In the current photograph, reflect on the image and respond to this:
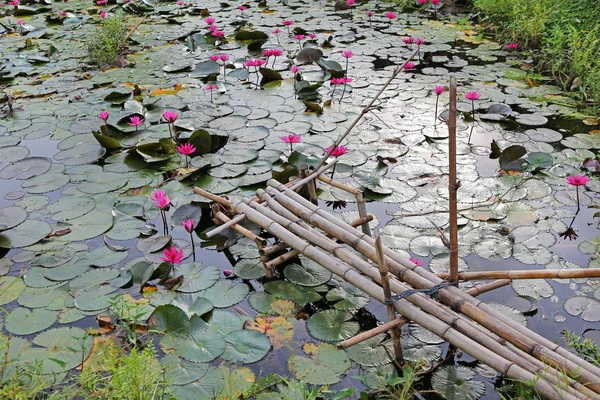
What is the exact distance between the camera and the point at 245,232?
2.66 m

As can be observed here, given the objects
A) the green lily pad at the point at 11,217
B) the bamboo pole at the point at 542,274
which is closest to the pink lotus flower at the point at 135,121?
the green lily pad at the point at 11,217

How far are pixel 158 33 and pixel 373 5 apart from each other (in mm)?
2994

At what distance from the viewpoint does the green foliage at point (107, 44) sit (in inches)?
214

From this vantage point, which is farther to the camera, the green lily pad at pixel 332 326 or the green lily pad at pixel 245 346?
the green lily pad at pixel 332 326

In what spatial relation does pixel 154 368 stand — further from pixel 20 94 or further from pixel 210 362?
pixel 20 94

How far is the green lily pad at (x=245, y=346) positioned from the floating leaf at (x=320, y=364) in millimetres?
128

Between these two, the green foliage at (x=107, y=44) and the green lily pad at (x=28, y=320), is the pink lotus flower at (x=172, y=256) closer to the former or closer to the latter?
the green lily pad at (x=28, y=320)

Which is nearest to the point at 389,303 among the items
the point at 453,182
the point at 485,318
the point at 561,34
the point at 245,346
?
the point at 485,318

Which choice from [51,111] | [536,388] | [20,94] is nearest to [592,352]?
[536,388]

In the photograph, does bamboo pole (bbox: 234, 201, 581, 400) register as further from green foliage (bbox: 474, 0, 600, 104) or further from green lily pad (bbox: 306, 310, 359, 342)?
green foliage (bbox: 474, 0, 600, 104)

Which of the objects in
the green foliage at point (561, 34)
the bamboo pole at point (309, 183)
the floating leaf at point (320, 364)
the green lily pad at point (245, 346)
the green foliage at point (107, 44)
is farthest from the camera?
the green foliage at point (107, 44)

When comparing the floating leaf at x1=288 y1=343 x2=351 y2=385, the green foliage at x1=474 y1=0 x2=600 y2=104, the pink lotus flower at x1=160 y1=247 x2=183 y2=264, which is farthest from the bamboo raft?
the green foliage at x1=474 y1=0 x2=600 y2=104

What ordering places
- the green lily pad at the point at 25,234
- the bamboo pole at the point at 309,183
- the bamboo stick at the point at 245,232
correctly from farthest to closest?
the bamboo pole at the point at 309,183, the green lily pad at the point at 25,234, the bamboo stick at the point at 245,232

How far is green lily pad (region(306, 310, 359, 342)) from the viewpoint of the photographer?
226 centimetres
